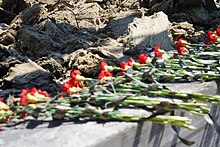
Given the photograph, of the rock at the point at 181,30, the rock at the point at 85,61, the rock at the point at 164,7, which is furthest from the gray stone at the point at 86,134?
the rock at the point at 164,7

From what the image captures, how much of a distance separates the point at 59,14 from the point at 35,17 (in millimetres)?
275

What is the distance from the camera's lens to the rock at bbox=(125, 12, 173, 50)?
3959mm

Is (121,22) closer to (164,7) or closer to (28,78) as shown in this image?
(164,7)

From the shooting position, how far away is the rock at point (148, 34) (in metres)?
3.96

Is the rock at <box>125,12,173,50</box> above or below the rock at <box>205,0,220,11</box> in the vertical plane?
below

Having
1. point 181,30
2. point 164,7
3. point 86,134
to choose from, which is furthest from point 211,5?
point 86,134

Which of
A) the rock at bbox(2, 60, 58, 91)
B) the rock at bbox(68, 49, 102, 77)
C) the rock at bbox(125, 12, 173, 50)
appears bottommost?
the rock at bbox(2, 60, 58, 91)

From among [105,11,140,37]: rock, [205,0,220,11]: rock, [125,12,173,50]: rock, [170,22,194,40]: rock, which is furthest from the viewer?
[205,0,220,11]: rock

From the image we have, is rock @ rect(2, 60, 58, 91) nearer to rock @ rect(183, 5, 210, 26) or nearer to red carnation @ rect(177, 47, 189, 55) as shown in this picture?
red carnation @ rect(177, 47, 189, 55)

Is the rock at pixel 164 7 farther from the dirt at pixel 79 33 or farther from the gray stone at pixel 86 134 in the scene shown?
the gray stone at pixel 86 134

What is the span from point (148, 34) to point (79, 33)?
0.62 metres

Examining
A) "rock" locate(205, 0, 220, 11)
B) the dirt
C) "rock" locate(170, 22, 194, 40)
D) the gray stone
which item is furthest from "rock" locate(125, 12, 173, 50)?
the gray stone

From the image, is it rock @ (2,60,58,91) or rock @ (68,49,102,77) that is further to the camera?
rock @ (68,49,102,77)

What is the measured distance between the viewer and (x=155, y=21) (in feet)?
13.7
